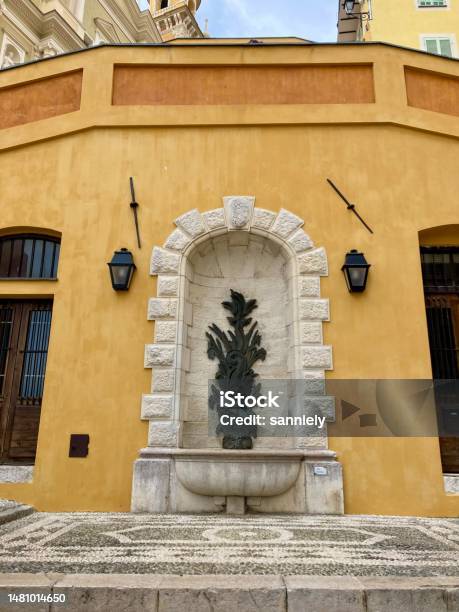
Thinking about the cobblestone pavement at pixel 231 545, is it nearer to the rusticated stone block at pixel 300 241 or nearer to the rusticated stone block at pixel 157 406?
the rusticated stone block at pixel 157 406

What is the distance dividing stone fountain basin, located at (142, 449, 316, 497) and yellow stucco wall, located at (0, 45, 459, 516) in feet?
2.32

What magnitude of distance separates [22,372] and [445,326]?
18.3 feet

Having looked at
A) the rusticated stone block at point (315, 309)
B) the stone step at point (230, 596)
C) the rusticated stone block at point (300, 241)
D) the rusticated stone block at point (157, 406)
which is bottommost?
the stone step at point (230, 596)

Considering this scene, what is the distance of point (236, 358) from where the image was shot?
20.1ft

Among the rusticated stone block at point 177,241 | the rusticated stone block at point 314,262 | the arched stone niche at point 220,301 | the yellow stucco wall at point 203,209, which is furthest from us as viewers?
the rusticated stone block at point 177,241

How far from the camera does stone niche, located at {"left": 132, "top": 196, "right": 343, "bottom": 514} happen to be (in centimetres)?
504

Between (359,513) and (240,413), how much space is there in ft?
5.76

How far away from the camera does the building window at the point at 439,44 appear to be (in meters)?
14.1

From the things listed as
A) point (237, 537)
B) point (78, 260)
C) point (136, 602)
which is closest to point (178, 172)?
point (78, 260)

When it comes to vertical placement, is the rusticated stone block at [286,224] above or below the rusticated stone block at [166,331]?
above

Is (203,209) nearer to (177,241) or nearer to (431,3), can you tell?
(177,241)

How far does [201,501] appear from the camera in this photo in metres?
5.13

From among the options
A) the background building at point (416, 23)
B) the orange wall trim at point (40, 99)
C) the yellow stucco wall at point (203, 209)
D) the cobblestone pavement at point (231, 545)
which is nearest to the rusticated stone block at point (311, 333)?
the yellow stucco wall at point (203, 209)

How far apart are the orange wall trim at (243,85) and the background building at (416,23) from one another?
930 centimetres
